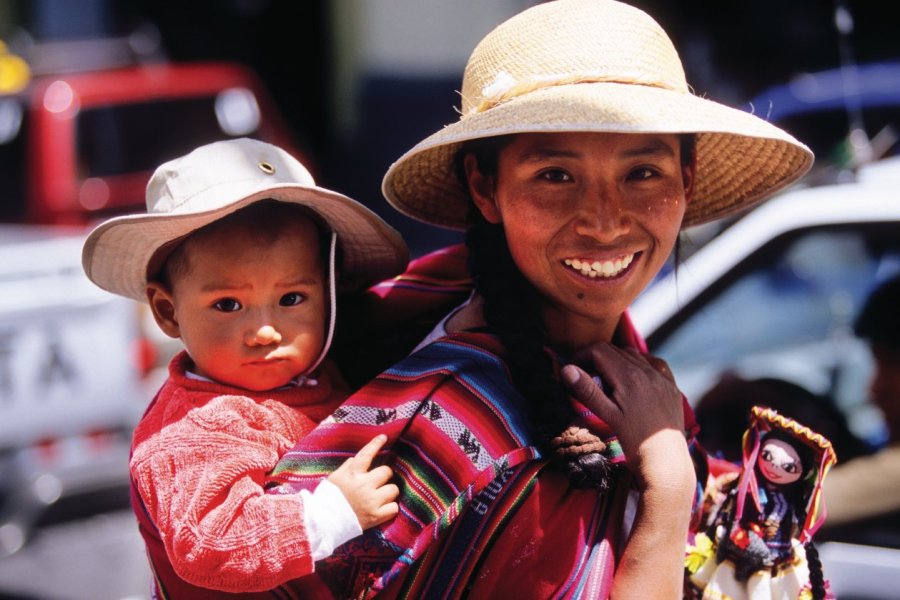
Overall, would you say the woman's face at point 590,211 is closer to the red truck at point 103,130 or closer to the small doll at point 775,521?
the small doll at point 775,521

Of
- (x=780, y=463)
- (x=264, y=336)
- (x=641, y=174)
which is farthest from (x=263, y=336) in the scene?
(x=780, y=463)

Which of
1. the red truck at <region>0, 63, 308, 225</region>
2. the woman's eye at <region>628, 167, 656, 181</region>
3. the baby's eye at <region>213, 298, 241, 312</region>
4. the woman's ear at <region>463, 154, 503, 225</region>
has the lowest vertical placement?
the baby's eye at <region>213, 298, 241, 312</region>

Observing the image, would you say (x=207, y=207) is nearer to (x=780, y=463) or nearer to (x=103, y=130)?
(x=780, y=463)

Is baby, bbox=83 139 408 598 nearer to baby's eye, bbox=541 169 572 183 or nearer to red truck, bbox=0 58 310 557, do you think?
baby's eye, bbox=541 169 572 183

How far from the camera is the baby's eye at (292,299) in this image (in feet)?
6.13

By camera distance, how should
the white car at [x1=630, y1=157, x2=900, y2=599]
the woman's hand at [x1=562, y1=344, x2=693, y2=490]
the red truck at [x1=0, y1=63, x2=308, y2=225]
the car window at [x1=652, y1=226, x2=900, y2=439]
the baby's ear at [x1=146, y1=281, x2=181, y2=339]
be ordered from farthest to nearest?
the red truck at [x1=0, y1=63, x2=308, y2=225], the car window at [x1=652, y1=226, x2=900, y2=439], the white car at [x1=630, y1=157, x2=900, y2=599], the baby's ear at [x1=146, y1=281, x2=181, y2=339], the woman's hand at [x1=562, y1=344, x2=693, y2=490]

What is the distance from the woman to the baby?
0.07m

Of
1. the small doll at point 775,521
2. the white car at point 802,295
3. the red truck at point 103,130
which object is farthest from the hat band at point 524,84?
the red truck at point 103,130

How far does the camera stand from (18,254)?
14.5ft

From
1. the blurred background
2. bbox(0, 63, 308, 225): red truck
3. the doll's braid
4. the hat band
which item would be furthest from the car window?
bbox(0, 63, 308, 225): red truck

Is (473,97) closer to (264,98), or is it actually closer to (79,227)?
(79,227)

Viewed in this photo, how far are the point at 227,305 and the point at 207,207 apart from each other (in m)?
0.18

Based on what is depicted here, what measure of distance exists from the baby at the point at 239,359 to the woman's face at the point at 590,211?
1.00 ft

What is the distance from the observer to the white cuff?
Result: 1550 millimetres
